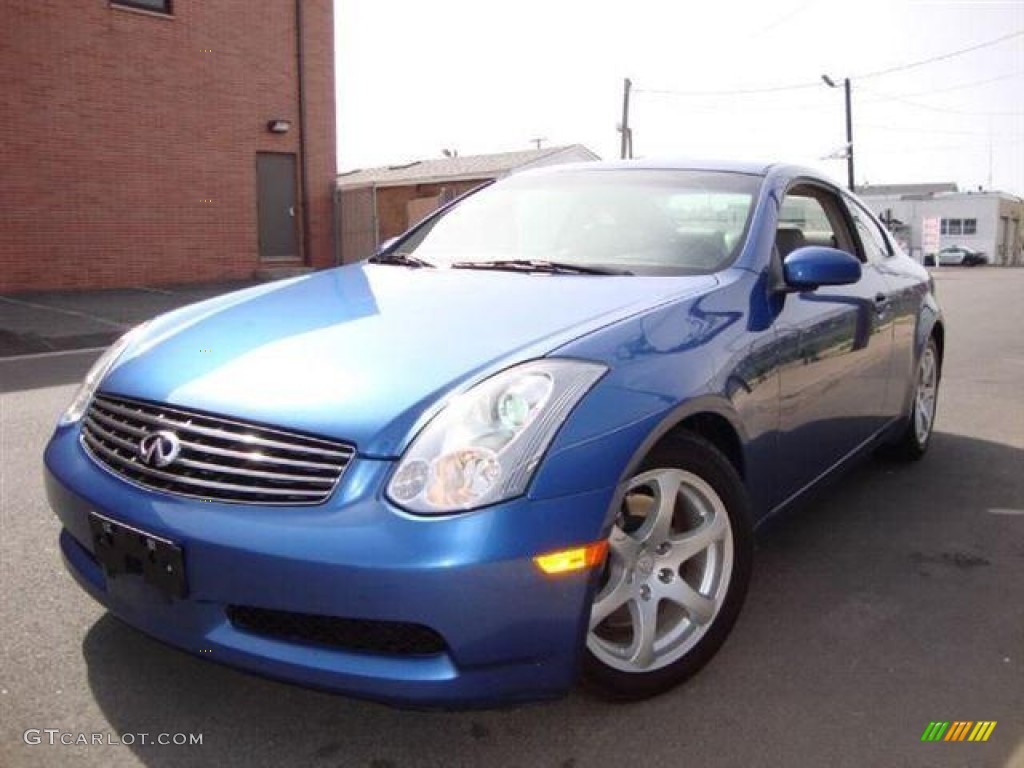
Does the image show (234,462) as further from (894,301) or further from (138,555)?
(894,301)

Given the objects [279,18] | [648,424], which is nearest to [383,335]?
[648,424]

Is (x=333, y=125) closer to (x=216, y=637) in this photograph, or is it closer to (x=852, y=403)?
(x=852, y=403)

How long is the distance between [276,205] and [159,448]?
16.3 m

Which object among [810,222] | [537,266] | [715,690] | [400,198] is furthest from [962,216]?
[715,690]

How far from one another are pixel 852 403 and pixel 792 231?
0.71 metres

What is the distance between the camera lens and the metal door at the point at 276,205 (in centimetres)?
1741

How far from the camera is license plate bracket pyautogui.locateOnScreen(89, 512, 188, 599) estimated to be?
6.95 ft

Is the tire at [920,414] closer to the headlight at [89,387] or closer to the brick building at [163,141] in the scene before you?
the headlight at [89,387]

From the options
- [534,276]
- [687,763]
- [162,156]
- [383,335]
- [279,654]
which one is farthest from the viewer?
[162,156]

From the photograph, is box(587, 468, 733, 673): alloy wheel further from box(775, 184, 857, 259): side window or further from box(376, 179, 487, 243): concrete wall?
box(376, 179, 487, 243): concrete wall

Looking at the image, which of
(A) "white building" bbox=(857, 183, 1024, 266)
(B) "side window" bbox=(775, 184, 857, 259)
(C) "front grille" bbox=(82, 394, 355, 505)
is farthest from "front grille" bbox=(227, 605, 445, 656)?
(A) "white building" bbox=(857, 183, 1024, 266)

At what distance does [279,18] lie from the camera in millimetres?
17031

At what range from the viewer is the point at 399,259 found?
12.3 ft

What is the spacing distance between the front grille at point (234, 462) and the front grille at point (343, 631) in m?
0.26
